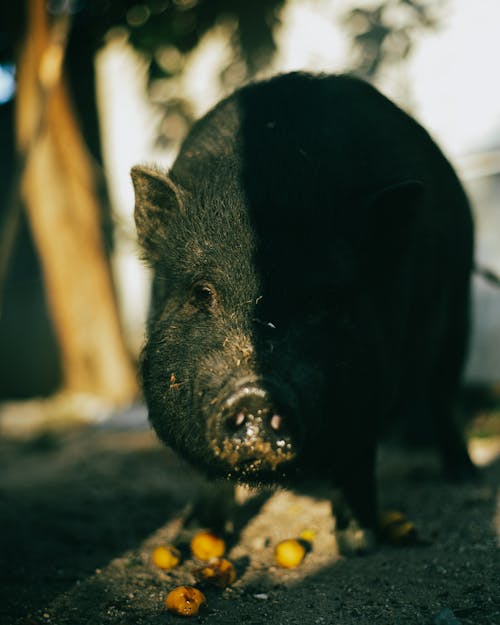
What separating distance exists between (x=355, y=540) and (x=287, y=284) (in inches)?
47.5

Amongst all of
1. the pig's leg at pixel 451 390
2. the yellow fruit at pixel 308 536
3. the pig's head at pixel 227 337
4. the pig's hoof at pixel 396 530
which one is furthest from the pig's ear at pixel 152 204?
the pig's leg at pixel 451 390

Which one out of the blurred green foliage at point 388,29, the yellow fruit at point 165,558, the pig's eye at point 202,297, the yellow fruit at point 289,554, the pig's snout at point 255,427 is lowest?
the yellow fruit at point 289,554

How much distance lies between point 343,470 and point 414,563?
1.48ft

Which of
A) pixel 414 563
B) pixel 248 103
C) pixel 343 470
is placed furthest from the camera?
pixel 248 103

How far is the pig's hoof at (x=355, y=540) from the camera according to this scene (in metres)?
2.82

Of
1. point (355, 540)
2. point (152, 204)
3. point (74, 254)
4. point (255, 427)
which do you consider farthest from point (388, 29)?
point (255, 427)

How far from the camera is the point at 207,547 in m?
2.79

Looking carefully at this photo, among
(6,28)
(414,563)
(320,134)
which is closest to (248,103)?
(320,134)

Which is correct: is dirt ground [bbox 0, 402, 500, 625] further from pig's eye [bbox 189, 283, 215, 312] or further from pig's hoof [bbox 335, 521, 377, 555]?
pig's eye [bbox 189, 283, 215, 312]

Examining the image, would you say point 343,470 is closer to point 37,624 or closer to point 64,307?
point 37,624

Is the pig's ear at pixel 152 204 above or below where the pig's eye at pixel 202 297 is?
above

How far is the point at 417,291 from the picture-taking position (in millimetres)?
3162

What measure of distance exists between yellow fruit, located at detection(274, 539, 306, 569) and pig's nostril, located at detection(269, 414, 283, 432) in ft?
2.70

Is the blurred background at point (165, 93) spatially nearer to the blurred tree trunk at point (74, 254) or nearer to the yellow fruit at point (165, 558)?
the blurred tree trunk at point (74, 254)
